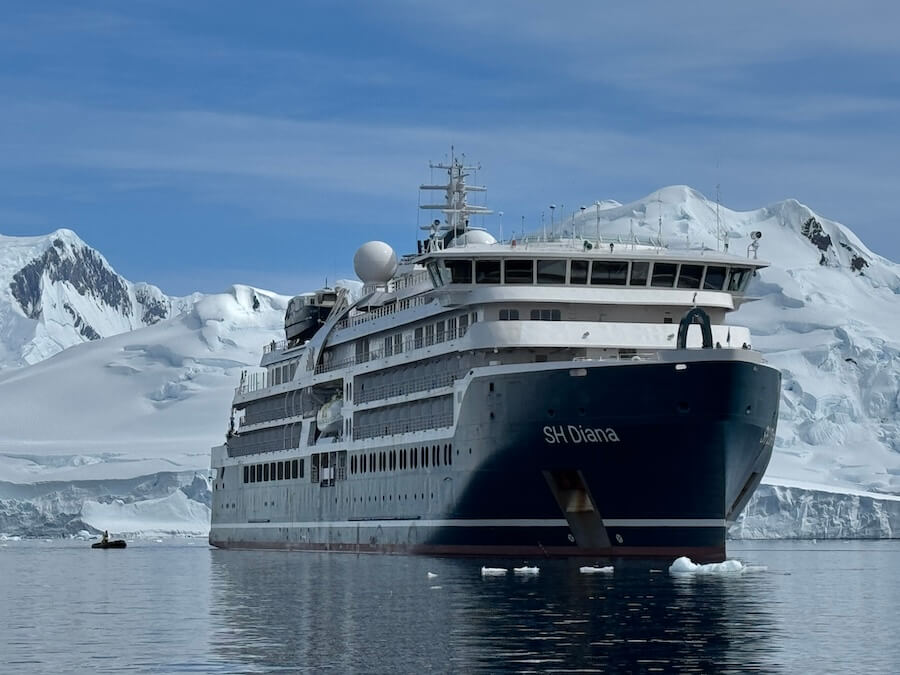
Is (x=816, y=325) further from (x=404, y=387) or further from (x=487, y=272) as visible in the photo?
(x=487, y=272)

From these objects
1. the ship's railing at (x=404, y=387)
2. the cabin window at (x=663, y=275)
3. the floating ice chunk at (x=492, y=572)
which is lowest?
the floating ice chunk at (x=492, y=572)

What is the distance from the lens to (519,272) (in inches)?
1817

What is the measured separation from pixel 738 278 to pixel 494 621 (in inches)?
966

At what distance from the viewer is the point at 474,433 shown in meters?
44.9

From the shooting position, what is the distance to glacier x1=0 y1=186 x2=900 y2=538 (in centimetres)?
8500

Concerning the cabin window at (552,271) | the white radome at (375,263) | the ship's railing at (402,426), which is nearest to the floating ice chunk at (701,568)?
the cabin window at (552,271)

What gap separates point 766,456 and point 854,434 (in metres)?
48.2

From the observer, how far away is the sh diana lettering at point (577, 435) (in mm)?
41406

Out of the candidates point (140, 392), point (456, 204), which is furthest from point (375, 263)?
point (140, 392)

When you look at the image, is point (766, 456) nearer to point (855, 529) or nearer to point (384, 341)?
point (384, 341)

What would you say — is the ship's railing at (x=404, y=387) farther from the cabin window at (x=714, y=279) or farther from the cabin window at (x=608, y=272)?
the cabin window at (x=714, y=279)

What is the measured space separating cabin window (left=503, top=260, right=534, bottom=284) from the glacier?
2606 millimetres

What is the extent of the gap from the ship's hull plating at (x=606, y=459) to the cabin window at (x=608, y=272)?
4.40 m

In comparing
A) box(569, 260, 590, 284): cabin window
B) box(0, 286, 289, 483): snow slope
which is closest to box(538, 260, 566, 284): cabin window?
box(569, 260, 590, 284): cabin window
